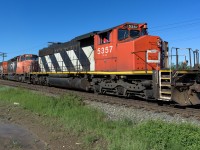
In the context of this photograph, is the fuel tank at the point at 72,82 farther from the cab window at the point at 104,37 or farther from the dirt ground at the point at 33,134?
Answer: the dirt ground at the point at 33,134

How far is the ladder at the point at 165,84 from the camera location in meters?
10.9

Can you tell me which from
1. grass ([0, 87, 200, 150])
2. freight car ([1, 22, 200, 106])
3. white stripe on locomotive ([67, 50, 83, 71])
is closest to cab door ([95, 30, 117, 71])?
freight car ([1, 22, 200, 106])

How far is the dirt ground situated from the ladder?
4.37m

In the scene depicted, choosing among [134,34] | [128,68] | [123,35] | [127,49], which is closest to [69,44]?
[123,35]

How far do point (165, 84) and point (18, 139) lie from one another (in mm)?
6217

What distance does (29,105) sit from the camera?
11.7 m

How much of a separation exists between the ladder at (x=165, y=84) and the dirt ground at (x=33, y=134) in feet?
14.3

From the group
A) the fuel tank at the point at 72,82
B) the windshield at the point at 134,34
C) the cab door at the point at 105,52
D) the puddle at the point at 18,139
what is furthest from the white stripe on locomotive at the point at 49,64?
the puddle at the point at 18,139

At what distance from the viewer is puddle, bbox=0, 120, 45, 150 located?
5.93 metres

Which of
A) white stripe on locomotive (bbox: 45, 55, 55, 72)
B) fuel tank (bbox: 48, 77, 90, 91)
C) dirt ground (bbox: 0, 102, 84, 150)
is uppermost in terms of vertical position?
white stripe on locomotive (bbox: 45, 55, 55, 72)

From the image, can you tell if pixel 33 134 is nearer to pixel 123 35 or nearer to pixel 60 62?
pixel 123 35

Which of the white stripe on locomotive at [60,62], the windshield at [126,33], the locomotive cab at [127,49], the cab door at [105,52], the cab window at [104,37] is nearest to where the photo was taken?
the locomotive cab at [127,49]

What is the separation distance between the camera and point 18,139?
6.54 metres

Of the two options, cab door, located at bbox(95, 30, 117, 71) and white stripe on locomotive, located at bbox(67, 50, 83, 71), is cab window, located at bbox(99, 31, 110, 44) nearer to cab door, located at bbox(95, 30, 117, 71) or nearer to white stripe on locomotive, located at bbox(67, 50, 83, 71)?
cab door, located at bbox(95, 30, 117, 71)
